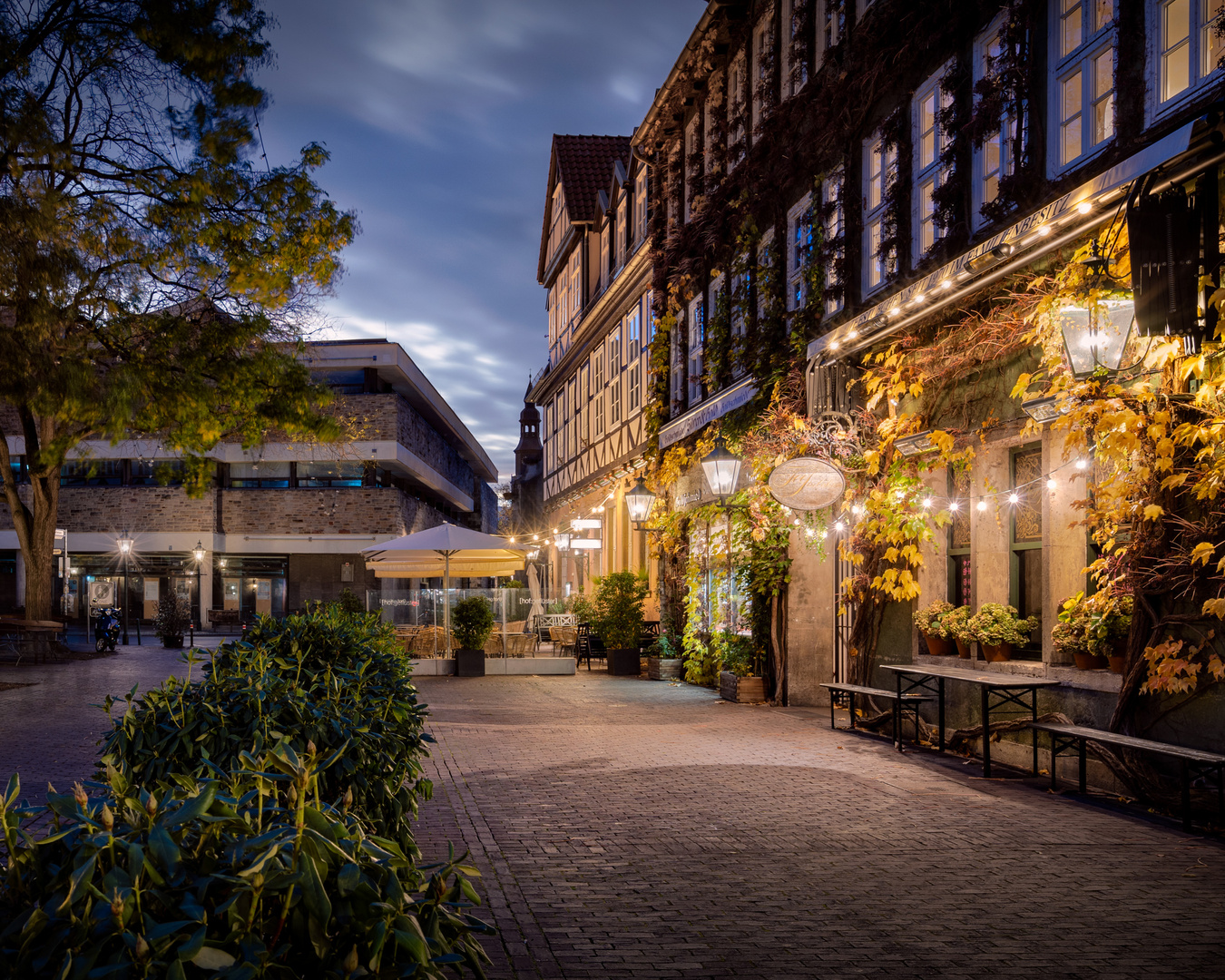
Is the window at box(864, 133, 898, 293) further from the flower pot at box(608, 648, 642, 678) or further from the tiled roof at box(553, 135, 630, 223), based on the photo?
the tiled roof at box(553, 135, 630, 223)

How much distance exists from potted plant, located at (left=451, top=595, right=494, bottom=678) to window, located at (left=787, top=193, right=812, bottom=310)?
8.27 meters

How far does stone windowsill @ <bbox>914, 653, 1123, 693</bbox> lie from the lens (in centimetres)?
827

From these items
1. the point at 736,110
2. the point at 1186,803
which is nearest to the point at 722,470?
the point at 736,110

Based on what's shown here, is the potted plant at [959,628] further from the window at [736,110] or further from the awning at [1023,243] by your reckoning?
the window at [736,110]

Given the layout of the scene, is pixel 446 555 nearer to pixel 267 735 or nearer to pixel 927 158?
pixel 927 158

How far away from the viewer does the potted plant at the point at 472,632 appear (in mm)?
19922

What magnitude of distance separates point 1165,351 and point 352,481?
128 ft

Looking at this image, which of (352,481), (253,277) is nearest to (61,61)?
(253,277)

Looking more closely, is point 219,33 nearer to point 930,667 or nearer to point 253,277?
point 253,277

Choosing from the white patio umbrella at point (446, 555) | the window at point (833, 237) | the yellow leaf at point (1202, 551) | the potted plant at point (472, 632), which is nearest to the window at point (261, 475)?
the white patio umbrella at point (446, 555)

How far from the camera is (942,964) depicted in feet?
14.4

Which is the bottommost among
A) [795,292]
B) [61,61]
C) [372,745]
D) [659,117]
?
[372,745]

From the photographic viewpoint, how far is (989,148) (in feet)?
33.5

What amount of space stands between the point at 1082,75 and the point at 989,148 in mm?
1375
